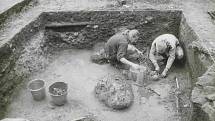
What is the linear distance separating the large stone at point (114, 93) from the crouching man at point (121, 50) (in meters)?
0.67

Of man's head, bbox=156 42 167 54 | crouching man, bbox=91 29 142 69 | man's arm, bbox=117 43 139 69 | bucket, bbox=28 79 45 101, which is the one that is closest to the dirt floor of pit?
bucket, bbox=28 79 45 101

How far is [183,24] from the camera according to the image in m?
6.59

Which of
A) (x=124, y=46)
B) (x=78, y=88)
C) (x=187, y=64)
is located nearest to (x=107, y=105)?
(x=78, y=88)

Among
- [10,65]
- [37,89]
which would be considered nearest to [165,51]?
[37,89]

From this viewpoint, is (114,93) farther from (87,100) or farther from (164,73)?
(164,73)

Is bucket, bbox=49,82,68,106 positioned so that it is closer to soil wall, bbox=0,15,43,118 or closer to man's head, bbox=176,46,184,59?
soil wall, bbox=0,15,43,118

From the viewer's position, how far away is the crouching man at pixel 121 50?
6125 millimetres

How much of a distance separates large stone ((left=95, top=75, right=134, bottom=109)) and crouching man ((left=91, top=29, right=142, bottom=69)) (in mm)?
667

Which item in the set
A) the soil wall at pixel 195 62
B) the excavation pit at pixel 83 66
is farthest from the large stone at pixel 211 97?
the excavation pit at pixel 83 66

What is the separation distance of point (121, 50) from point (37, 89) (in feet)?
6.42

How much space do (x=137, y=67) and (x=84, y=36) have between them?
6.21 ft

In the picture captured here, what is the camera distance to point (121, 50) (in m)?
6.12

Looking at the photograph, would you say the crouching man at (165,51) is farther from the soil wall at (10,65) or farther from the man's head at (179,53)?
the soil wall at (10,65)

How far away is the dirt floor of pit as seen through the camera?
17.0 ft
